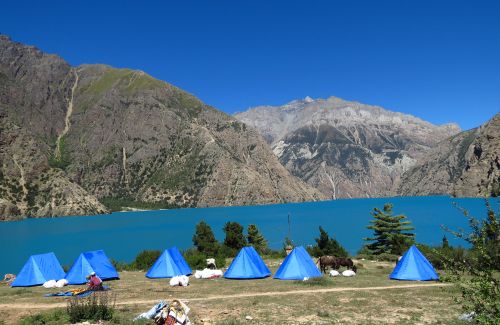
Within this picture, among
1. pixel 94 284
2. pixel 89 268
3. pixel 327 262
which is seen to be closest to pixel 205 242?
pixel 327 262

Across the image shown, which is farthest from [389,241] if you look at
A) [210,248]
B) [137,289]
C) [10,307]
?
[10,307]

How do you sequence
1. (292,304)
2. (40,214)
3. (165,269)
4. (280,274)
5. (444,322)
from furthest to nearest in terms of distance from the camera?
(40,214) → (165,269) → (280,274) → (292,304) → (444,322)

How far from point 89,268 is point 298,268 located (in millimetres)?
13020

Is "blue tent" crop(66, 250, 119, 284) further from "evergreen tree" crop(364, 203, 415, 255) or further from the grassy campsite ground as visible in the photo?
"evergreen tree" crop(364, 203, 415, 255)

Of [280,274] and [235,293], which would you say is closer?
[235,293]

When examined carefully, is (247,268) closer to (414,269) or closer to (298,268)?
(298,268)

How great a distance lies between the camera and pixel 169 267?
31141 millimetres

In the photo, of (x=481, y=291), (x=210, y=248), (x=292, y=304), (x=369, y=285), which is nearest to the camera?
(x=481, y=291)

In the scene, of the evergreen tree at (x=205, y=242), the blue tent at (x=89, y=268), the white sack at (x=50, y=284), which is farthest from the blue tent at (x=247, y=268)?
the evergreen tree at (x=205, y=242)

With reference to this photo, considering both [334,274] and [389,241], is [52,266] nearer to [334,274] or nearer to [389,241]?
[334,274]

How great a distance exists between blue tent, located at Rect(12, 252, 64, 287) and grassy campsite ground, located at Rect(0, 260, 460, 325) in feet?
3.59

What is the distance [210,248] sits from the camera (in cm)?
4481

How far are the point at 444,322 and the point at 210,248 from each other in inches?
1208

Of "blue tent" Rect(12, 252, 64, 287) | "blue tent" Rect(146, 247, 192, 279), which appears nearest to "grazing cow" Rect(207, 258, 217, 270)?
"blue tent" Rect(146, 247, 192, 279)
